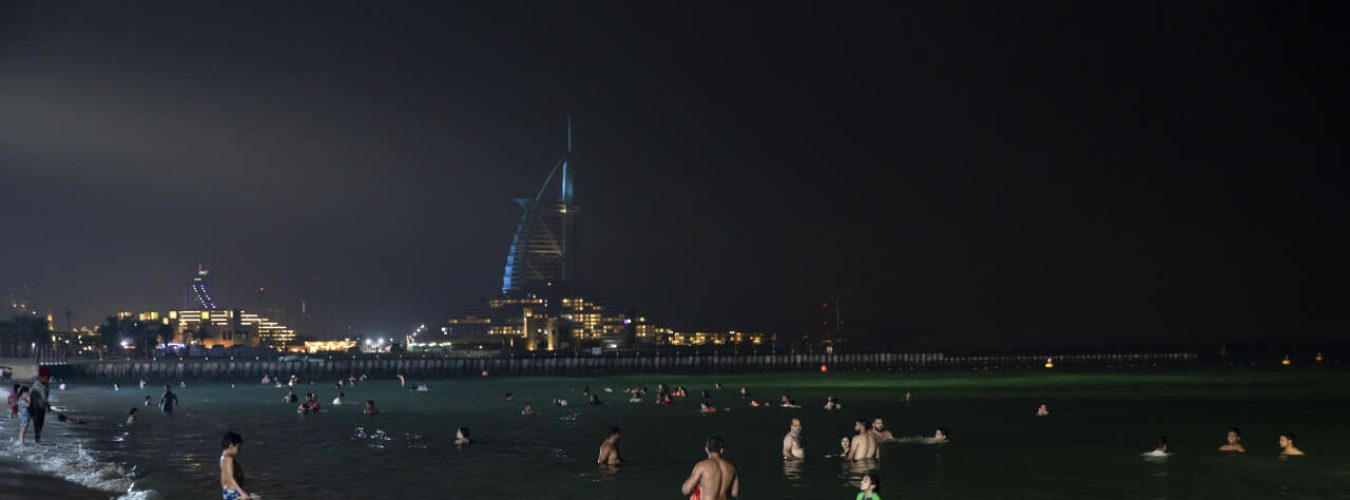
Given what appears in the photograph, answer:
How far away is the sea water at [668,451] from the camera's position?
26703mm

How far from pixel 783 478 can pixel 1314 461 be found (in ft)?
48.3

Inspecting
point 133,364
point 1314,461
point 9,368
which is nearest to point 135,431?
point 1314,461

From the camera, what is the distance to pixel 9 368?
283 ft

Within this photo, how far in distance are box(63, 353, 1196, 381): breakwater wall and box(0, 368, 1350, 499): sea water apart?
40.7 meters

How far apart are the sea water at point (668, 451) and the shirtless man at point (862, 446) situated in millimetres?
506

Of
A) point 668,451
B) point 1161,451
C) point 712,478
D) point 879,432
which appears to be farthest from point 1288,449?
point 712,478

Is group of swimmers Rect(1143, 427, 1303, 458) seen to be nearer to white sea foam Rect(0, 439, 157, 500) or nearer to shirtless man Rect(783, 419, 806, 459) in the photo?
shirtless man Rect(783, 419, 806, 459)

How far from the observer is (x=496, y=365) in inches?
5089

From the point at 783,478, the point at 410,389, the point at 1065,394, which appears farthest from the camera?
the point at 410,389

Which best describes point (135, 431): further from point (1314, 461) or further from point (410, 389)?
point (410, 389)

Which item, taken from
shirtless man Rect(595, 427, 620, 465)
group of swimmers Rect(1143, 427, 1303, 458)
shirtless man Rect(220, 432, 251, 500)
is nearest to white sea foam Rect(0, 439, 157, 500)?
shirtless man Rect(220, 432, 251, 500)

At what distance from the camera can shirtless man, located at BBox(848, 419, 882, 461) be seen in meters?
31.5

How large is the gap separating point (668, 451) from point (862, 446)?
21.2 ft

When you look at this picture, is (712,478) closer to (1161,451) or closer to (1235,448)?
(1161,451)
